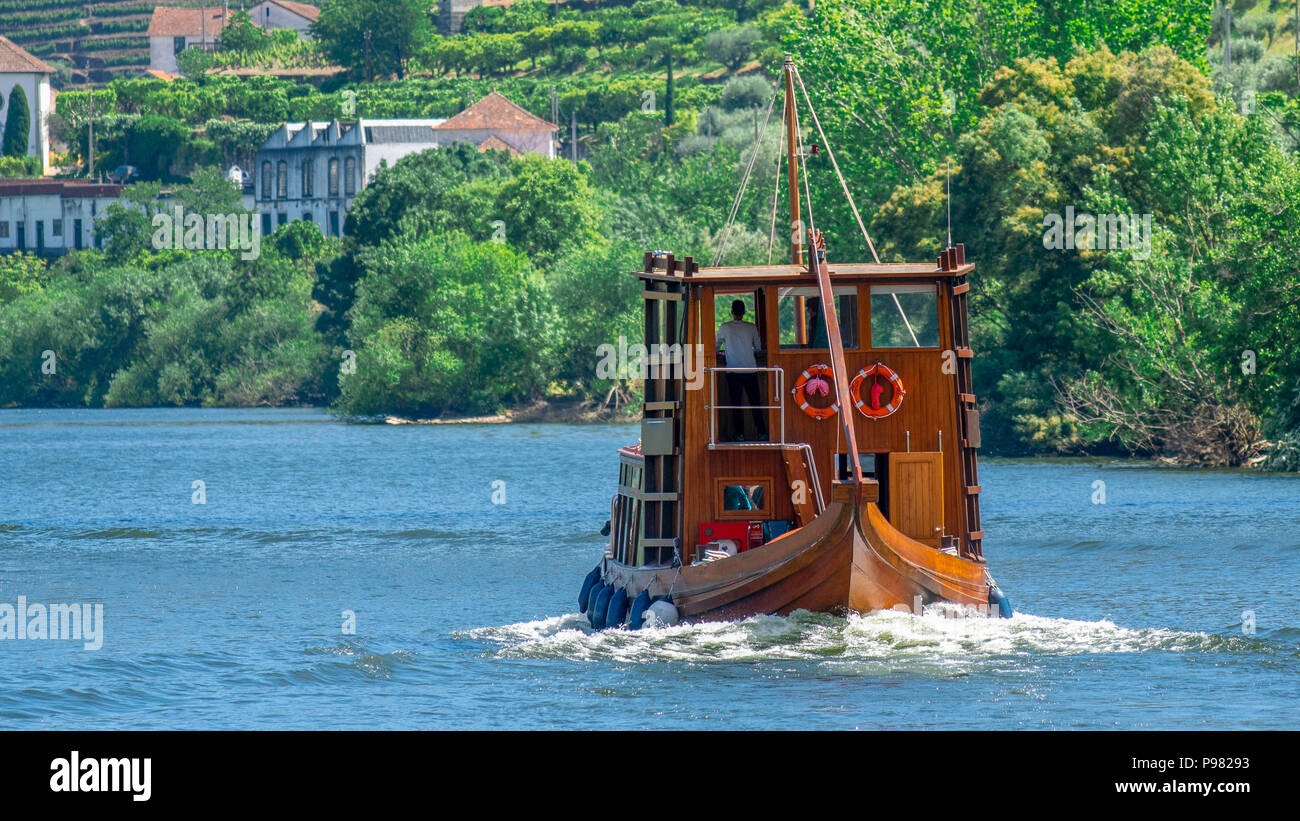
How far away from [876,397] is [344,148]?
157564mm

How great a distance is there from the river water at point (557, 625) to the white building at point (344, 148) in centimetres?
11553

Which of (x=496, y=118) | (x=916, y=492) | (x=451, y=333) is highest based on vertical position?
(x=496, y=118)

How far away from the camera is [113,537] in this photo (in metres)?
51.0

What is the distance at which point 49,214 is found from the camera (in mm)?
192250

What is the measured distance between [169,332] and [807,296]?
112 m

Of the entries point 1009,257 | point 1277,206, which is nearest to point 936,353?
point 1277,206

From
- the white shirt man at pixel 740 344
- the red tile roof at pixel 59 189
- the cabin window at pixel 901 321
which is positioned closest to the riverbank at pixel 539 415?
the cabin window at pixel 901 321

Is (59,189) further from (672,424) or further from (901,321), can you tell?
(672,424)

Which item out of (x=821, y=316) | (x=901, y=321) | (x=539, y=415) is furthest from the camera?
(x=539, y=415)

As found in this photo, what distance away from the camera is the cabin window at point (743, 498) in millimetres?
27188

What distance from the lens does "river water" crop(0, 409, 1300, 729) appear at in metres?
24.8

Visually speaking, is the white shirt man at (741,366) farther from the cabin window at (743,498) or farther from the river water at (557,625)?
the river water at (557,625)

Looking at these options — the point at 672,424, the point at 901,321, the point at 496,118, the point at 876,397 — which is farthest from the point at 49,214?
the point at 876,397
